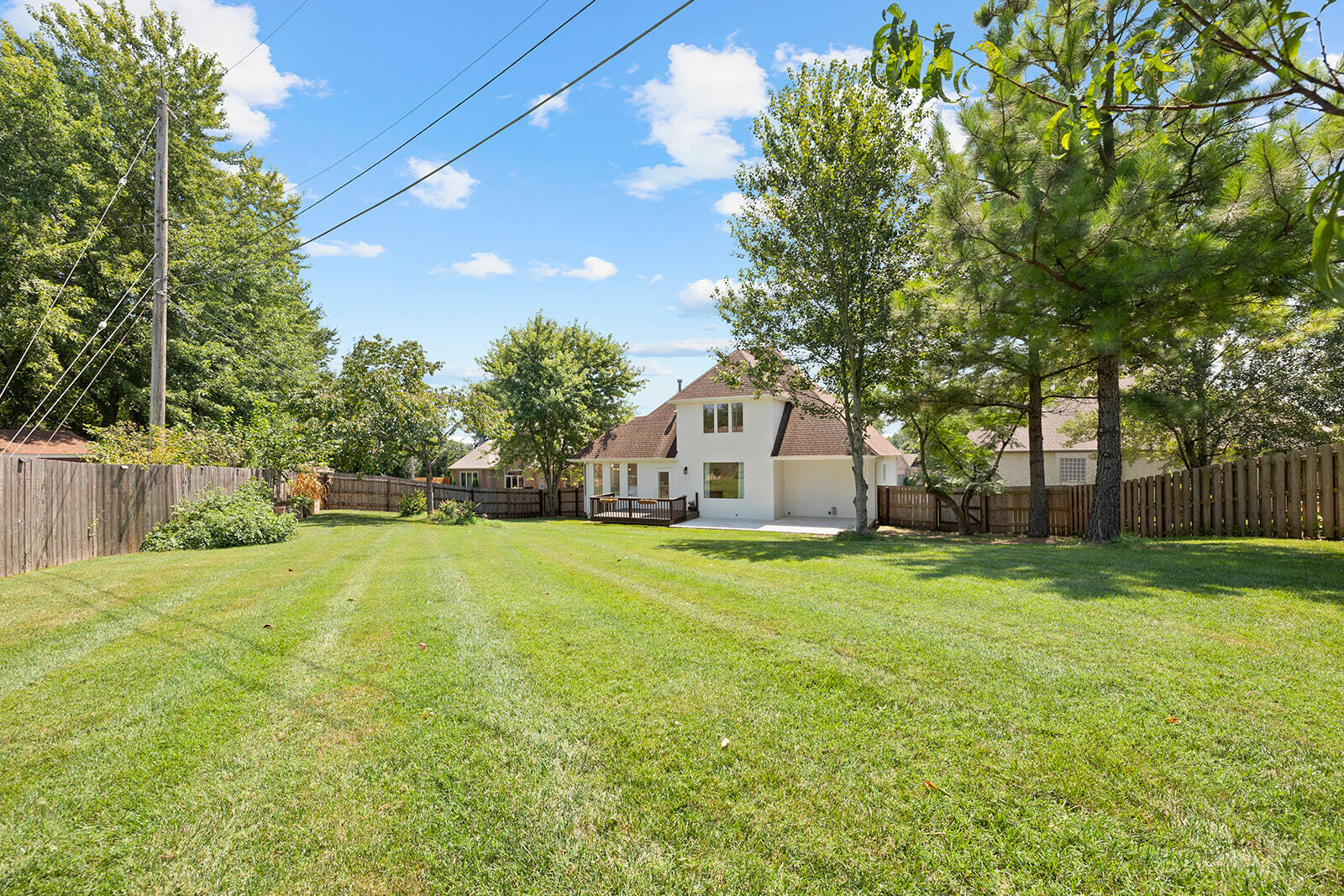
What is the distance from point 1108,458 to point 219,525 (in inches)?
693

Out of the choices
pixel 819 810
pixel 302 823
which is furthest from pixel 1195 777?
pixel 302 823

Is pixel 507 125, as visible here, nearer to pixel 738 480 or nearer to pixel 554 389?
pixel 738 480

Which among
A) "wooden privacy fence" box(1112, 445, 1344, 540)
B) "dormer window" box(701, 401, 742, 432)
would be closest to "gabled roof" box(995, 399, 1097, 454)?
"dormer window" box(701, 401, 742, 432)

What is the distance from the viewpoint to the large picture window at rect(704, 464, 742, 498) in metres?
22.6

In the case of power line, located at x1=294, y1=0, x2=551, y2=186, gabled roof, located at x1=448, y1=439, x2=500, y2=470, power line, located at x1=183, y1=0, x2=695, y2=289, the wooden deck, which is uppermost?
power line, located at x1=294, y1=0, x2=551, y2=186

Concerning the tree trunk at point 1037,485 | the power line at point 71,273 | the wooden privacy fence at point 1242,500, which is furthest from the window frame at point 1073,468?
the power line at point 71,273

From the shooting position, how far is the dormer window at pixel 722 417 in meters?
22.6

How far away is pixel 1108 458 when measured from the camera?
38.4 ft

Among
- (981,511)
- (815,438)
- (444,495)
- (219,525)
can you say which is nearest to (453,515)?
(444,495)

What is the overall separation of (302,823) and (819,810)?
2169 mm

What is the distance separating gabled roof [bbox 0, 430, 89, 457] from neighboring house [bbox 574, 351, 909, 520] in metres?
19.1

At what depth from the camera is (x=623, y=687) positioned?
12.4 feet

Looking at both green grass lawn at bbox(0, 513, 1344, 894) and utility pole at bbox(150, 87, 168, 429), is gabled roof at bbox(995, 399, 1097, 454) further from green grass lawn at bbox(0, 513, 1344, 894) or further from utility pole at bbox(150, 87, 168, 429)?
utility pole at bbox(150, 87, 168, 429)

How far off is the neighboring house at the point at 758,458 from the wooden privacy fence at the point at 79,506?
15.3m
